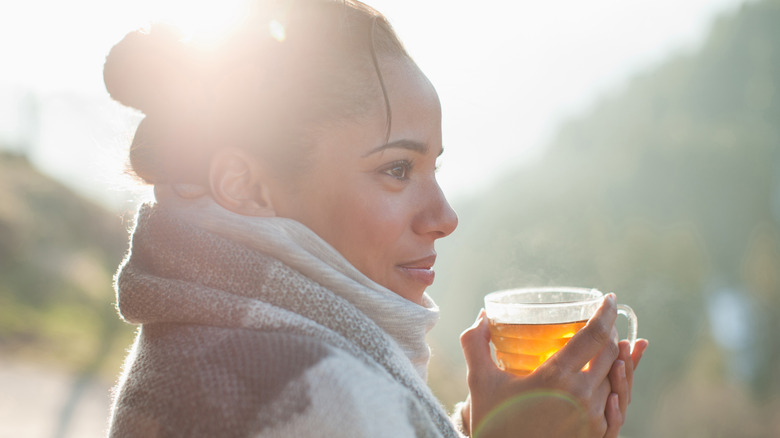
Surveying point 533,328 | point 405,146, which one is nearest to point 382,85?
point 405,146

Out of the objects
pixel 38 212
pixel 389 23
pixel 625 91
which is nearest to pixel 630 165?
pixel 625 91

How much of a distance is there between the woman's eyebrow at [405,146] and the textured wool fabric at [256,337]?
9.5 inches

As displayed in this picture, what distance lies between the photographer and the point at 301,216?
4.38 feet

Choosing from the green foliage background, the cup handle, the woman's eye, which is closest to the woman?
the woman's eye

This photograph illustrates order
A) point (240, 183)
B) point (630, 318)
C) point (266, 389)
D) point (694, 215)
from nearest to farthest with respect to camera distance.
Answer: point (266, 389), point (240, 183), point (630, 318), point (694, 215)

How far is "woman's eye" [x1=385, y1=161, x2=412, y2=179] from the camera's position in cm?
137

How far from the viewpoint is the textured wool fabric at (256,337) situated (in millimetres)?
967

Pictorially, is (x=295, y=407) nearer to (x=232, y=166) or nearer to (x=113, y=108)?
(x=232, y=166)

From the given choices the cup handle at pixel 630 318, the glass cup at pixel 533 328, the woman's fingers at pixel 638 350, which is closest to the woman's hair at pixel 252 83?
the glass cup at pixel 533 328

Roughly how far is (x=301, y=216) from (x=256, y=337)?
365 mm

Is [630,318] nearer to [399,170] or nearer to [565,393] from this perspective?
[565,393]

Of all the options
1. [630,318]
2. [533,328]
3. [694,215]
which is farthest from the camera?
[694,215]

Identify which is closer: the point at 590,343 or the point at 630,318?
the point at 590,343

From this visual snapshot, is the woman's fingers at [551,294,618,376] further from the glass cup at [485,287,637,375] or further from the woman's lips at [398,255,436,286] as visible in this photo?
the woman's lips at [398,255,436,286]
